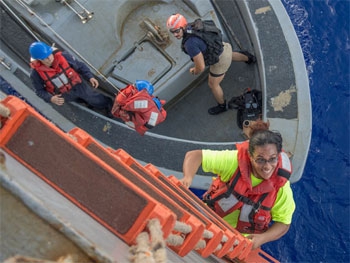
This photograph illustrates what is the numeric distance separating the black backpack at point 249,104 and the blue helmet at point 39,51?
7.68ft

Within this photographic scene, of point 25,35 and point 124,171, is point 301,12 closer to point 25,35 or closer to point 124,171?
point 25,35

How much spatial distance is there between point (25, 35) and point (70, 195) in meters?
3.88

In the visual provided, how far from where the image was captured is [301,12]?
653cm

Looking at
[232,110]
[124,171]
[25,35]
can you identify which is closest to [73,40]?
[25,35]

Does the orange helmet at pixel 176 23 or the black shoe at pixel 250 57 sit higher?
the orange helmet at pixel 176 23

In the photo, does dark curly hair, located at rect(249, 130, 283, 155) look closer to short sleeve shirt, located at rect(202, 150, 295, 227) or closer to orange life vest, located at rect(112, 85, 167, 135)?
short sleeve shirt, located at rect(202, 150, 295, 227)

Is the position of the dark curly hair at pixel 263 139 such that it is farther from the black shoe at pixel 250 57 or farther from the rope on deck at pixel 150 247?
the black shoe at pixel 250 57

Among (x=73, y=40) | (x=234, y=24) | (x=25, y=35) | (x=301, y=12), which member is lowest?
(x=301, y=12)

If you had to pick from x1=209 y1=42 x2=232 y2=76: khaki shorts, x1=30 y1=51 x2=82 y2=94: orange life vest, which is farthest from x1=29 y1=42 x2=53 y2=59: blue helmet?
x1=209 y1=42 x2=232 y2=76: khaki shorts

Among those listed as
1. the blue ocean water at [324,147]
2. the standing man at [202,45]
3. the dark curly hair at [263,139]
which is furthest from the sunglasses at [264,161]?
the blue ocean water at [324,147]

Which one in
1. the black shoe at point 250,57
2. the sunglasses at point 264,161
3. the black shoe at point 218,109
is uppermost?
the sunglasses at point 264,161

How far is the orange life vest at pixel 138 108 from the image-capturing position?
4.29m

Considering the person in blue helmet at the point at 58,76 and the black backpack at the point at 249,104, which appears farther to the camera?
the black backpack at the point at 249,104

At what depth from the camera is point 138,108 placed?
4.29 metres
